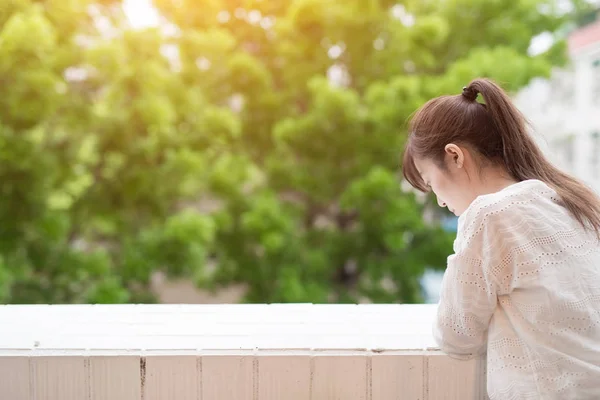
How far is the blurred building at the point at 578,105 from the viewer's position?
6.30 m

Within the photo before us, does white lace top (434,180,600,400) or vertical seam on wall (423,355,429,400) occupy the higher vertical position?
white lace top (434,180,600,400)

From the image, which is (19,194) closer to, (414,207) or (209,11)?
(209,11)

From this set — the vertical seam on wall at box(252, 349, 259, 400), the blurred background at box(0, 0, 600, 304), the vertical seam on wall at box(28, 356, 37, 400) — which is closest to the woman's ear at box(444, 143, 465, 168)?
the vertical seam on wall at box(252, 349, 259, 400)

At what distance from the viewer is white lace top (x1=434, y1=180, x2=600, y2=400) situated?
90 centimetres

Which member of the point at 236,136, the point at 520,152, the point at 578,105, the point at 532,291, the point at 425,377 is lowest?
the point at 425,377

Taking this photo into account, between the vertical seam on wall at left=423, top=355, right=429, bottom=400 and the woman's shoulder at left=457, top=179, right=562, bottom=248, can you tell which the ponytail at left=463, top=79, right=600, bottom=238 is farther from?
the vertical seam on wall at left=423, top=355, right=429, bottom=400

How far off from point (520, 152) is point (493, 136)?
0.05 meters

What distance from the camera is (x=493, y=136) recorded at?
100cm

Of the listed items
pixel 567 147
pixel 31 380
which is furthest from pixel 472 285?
pixel 567 147

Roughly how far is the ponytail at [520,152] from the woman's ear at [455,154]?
7 cm

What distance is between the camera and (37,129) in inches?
176

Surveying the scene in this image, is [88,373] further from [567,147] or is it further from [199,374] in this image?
[567,147]

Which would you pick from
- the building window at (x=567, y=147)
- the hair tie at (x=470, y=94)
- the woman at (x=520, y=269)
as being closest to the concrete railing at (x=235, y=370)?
the woman at (x=520, y=269)

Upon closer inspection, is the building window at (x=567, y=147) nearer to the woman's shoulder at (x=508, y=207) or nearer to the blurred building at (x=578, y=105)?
the blurred building at (x=578, y=105)
